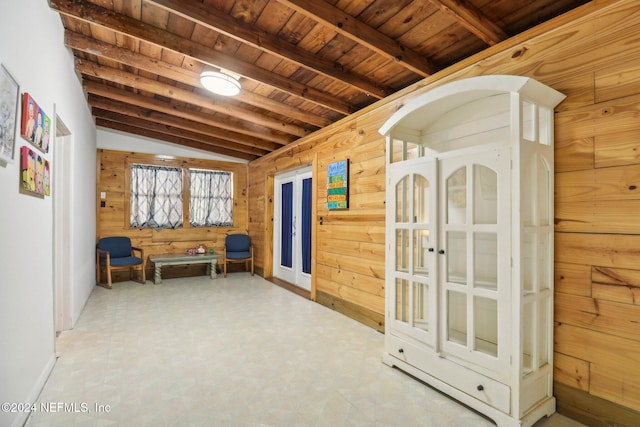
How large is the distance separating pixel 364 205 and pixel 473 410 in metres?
2.02

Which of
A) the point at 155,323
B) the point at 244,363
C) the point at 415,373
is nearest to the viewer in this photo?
the point at 415,373

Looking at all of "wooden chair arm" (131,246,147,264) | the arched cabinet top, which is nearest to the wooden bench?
"wooden chair arm" (131,246,147,264)

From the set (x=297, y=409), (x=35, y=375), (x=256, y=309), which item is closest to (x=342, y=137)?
(x=256, y=309)

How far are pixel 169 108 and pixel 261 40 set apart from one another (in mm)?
2393

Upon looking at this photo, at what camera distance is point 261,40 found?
8.04 ft

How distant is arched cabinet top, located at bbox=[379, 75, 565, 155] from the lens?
1.76 metres

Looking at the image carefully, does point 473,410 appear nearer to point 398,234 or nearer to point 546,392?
point 546,392

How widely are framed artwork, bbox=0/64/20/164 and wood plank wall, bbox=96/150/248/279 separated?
14.2 ft

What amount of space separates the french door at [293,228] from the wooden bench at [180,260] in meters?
1.12

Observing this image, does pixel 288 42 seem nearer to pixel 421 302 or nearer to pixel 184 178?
pixel 421 302

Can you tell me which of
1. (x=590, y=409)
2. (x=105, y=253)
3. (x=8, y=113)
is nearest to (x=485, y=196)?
(x=590, y=409)

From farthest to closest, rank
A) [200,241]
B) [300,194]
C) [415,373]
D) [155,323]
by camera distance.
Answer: [200,241]
[300,194]
[155,323]
[415,373]

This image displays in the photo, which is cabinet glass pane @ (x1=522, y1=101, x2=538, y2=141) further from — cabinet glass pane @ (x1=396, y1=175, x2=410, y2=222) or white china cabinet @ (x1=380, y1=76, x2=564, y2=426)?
cabinet glass pane @ (x1=396, y1=175, x2=410, y2=222)

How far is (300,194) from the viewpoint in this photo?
5121 mm
